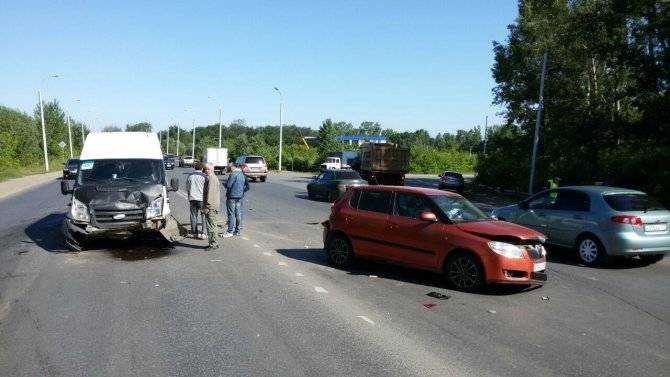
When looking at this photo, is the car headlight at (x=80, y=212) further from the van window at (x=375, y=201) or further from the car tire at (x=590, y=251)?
the car tire at (x=590, y=251)

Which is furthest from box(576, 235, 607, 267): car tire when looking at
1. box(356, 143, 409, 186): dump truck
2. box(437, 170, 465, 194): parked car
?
box(437, 170, 465, 194): parked car

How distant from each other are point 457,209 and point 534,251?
1.33m

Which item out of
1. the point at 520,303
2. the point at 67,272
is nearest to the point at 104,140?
the point at 67,272

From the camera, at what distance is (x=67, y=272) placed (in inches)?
339

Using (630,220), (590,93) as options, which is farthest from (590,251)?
(590,93)

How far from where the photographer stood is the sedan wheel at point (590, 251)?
9992 mm

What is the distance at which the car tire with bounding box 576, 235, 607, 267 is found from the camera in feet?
32.8

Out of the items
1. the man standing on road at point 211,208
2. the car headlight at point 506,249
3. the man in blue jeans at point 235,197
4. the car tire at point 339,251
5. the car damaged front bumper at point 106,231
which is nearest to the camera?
the car headlight at point 506,249

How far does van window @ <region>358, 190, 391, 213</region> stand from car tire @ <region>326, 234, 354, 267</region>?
68 centimetres

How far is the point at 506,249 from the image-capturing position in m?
7.52

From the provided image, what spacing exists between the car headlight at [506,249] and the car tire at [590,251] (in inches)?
133

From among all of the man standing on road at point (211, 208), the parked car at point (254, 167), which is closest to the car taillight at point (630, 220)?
the man standing on road at point (211, 208)

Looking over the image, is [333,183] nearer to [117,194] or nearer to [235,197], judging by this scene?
[235,197]

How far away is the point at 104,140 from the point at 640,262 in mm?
11663
